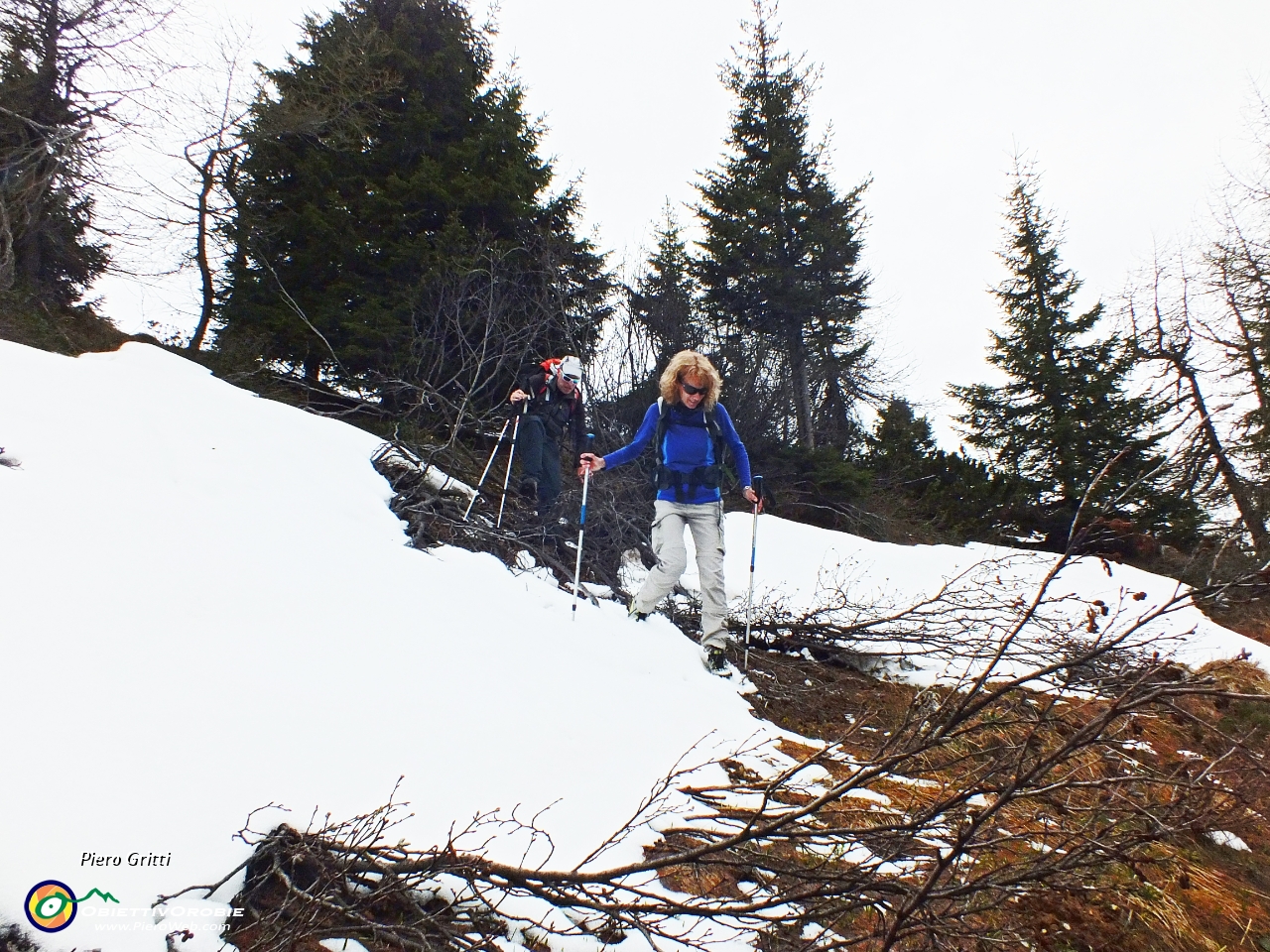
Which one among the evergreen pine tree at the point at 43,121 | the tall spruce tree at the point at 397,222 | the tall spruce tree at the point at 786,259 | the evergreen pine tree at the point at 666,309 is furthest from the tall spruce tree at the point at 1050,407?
the evergreen pine tree at the point at 43,121

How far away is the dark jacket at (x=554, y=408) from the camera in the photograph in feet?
23.2

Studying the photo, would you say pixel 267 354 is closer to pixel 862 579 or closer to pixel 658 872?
pixel 862 579

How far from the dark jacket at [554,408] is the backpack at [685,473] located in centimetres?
227

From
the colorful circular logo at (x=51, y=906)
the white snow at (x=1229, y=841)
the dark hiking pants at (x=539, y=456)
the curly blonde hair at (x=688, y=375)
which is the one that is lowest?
the colorful circular logo at (x=51, y=906)

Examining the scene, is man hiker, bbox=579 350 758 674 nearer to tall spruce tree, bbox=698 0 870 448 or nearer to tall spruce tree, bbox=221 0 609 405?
tall spruce tree, bbox=221 0 609 405

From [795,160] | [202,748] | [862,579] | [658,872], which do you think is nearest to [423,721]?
[202,748]

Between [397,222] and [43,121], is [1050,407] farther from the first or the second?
[43,121]

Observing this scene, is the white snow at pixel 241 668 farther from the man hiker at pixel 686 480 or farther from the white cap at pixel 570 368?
the white cap at pixel 570 368

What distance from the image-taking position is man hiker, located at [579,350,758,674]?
4762 mm

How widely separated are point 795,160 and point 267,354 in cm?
1320

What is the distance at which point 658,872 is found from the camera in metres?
2.06

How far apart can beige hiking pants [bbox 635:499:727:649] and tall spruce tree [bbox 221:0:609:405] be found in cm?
534

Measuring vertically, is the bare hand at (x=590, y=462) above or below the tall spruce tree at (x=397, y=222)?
below

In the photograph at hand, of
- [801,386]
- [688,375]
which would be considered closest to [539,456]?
[688,375]
